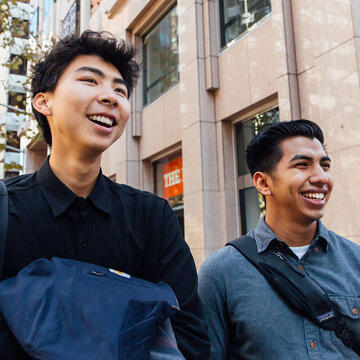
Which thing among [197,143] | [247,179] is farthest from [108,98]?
[197,143]

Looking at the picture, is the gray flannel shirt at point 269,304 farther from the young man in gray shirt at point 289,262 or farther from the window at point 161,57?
the window at point 161,57

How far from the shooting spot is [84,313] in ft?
4.26

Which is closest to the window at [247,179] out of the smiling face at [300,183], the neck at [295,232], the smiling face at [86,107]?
the smiling face at [300,183]

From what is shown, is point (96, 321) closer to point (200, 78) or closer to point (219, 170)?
point (219, 170)

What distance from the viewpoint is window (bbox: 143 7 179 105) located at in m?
11.0

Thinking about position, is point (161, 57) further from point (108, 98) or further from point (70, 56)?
point (108, 98)

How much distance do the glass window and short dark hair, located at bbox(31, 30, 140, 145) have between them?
8264mm

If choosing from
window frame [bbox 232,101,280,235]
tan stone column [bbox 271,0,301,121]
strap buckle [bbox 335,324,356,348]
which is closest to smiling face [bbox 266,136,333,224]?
strap buckle [bbox 335,324,356,348]

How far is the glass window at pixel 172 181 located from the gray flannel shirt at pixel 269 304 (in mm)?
7932

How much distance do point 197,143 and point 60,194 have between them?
7.29 m

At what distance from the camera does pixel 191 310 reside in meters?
1.62

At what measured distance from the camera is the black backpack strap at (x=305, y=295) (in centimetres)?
200

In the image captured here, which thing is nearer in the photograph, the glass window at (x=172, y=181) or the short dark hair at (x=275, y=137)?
the short dark hair at (x=275, y=137)

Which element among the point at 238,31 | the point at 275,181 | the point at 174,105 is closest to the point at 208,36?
the point at 238,31
